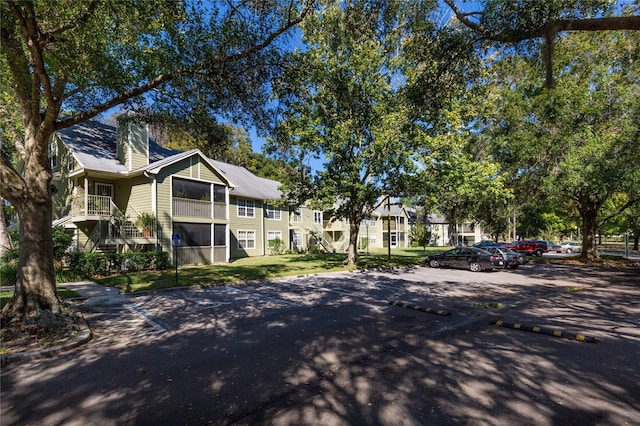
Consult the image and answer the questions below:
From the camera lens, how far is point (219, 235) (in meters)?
24.4

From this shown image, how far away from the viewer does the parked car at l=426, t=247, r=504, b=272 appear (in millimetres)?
18953

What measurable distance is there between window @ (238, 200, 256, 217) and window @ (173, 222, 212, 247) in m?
5.32

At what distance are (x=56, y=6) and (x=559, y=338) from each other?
461 inches

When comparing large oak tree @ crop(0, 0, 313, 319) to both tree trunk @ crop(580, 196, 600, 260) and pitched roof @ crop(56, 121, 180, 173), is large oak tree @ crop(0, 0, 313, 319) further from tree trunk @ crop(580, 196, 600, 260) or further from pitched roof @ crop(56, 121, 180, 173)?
tree trunk @ crop(580, 196, 600, 260)

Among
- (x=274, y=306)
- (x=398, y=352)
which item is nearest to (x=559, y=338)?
(x=398, y=352)

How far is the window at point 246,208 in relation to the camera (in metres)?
28.6

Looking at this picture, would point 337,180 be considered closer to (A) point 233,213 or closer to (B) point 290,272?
(B) point 290,272

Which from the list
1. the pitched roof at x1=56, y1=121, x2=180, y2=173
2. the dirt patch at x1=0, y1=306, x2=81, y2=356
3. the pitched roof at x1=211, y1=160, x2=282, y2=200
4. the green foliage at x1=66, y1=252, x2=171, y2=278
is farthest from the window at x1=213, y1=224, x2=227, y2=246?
the dirt patch at x1=0, y1=306, x2=81, y2=356

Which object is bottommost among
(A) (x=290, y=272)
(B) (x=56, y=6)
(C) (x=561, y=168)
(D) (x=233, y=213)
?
(A) (x=290, y=272)

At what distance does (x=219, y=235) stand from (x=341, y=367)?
67.9 ft

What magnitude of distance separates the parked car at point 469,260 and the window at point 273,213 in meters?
16.0

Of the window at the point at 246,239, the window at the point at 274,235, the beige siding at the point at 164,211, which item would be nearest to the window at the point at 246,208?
the window at the point at 246,239

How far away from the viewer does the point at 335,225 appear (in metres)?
41.6

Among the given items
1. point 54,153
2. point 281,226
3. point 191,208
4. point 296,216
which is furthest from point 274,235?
point 54,153
